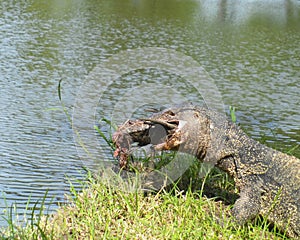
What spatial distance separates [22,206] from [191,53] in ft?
23.9

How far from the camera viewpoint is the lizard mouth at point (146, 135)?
14.1ft

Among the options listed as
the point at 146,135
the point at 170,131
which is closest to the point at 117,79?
the point at 146,135

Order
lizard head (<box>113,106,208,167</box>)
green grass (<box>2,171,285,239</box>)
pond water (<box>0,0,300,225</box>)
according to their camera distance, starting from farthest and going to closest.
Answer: pond water (<box>0,0,300,225</box>) < lizard head (<box>113,106,208,167</box>) < green grass (<box>2,171,285,239</box>)

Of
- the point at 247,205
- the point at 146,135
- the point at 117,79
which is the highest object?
the point at 146,135

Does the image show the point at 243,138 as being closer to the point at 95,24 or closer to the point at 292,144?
the point at 292,144

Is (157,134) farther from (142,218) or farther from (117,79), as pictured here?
(117,79)

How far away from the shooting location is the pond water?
6180mm

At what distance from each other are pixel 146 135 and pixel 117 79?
4.93 meters

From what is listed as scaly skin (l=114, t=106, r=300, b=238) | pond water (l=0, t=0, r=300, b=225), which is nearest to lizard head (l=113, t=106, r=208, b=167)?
scaly skin (l=114, t=106, r=300, b=238)

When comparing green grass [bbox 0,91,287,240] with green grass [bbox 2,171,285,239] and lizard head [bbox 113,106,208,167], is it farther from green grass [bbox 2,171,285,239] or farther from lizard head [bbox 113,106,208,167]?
lizard head [bbox 113,106,208,167]

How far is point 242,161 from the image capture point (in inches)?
175

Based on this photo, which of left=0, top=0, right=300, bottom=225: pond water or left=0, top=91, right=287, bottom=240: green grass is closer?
left=0, top=91, right=287, bottom=240: green grass

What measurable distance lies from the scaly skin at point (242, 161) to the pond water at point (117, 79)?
44.5 inches

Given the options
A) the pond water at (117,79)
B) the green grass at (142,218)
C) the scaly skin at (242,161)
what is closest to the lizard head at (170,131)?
the scaly skin at (242,161)
